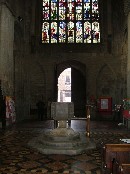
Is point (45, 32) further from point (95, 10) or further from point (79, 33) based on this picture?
point (95, 10)

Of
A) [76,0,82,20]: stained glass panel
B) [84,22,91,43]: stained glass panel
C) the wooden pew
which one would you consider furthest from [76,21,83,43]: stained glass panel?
the wooden pew

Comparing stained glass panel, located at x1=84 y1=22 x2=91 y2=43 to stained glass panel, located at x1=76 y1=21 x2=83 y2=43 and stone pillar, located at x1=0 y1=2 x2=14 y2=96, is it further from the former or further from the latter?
stone pillar, located at x1=0 y1=2 x2=14 y2=96

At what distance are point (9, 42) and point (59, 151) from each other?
9.49 m

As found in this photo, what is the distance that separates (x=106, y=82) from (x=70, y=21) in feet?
18.4

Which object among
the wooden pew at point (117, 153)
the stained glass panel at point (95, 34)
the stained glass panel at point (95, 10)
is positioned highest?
the stained glass panel at point (95, 10)

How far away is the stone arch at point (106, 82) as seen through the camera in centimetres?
2219

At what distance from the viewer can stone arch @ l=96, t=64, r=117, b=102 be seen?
2219 cm

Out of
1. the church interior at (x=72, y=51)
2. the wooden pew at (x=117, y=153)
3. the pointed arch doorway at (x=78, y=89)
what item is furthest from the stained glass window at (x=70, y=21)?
the wooden pew at (x=117, y=153)

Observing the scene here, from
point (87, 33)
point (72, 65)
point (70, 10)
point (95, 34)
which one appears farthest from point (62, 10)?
point (72, 65)

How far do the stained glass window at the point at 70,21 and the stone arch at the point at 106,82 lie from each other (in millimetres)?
2396

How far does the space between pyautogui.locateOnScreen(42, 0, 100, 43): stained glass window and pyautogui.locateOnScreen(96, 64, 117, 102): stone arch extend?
7.86 feet

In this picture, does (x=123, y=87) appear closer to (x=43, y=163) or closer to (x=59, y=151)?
(x=59, y=151)

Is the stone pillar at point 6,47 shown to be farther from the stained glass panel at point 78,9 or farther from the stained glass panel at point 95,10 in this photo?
the stained glass panel at point 95,10

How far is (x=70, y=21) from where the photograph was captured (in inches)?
897
